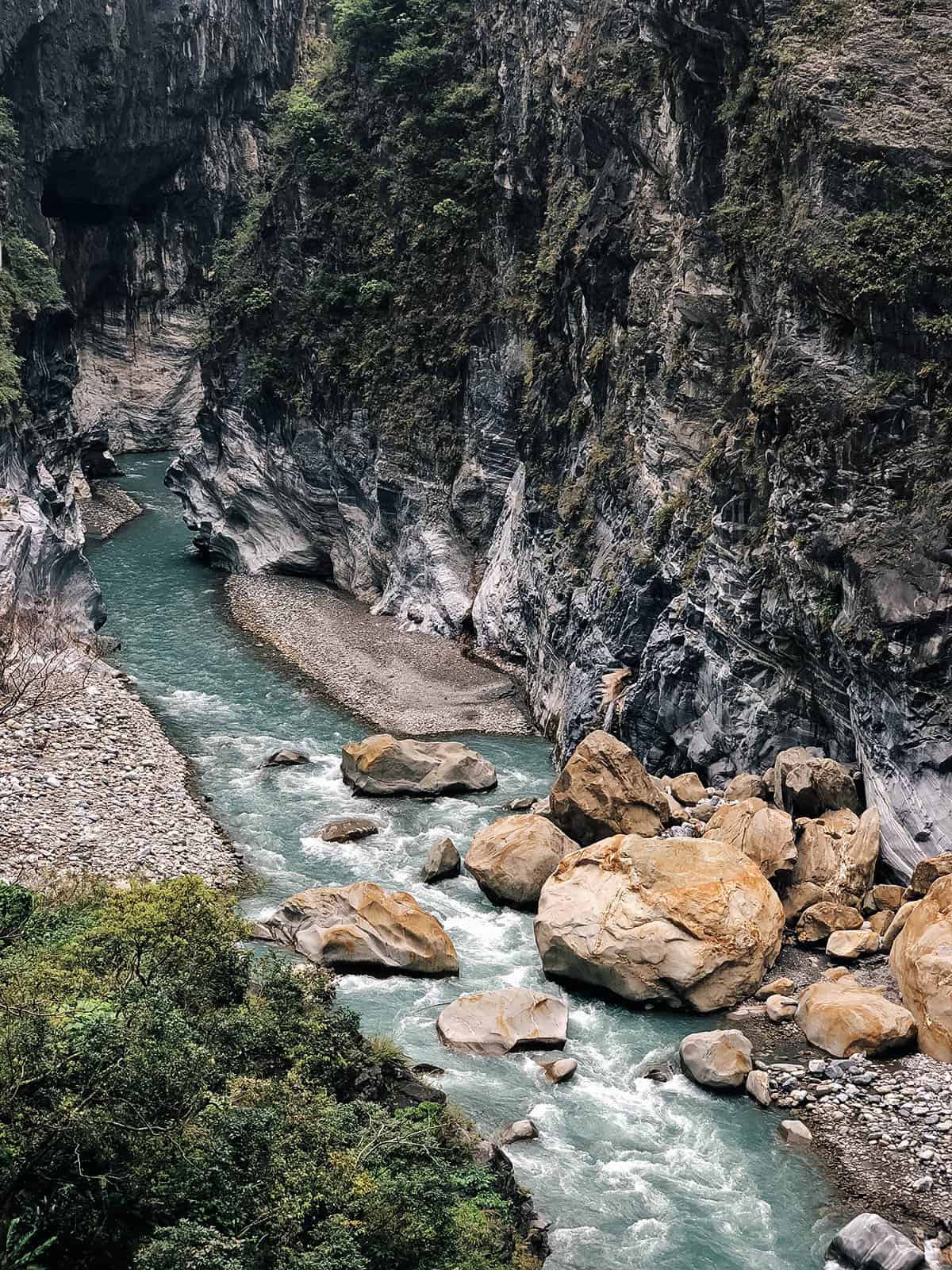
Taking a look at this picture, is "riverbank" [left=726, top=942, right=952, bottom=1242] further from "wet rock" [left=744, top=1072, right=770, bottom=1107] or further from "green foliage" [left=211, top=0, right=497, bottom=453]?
"green foliage" [left=211, top=0, right=497, bottom=453]

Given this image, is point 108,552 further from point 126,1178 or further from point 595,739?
point 126,1178

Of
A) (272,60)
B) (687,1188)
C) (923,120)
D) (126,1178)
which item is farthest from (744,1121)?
(272,60)

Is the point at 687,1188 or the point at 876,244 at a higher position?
the point at 876,244

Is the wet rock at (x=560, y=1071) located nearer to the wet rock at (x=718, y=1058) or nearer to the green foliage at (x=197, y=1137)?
the wet rock at (x=718, y=1058)

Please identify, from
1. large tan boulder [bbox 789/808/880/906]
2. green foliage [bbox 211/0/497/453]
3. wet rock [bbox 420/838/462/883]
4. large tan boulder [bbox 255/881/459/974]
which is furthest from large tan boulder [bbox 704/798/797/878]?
green foliage [bbox 211/0/497/453]

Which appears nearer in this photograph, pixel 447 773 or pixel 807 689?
pixel 807 689

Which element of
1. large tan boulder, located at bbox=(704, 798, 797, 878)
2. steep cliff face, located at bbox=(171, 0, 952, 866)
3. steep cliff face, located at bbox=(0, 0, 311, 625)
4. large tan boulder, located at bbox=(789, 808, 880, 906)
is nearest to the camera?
large tan boulder, located at bbox=(789, 808, 880, 906)

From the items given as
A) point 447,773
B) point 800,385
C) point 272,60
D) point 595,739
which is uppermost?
point 272,60
